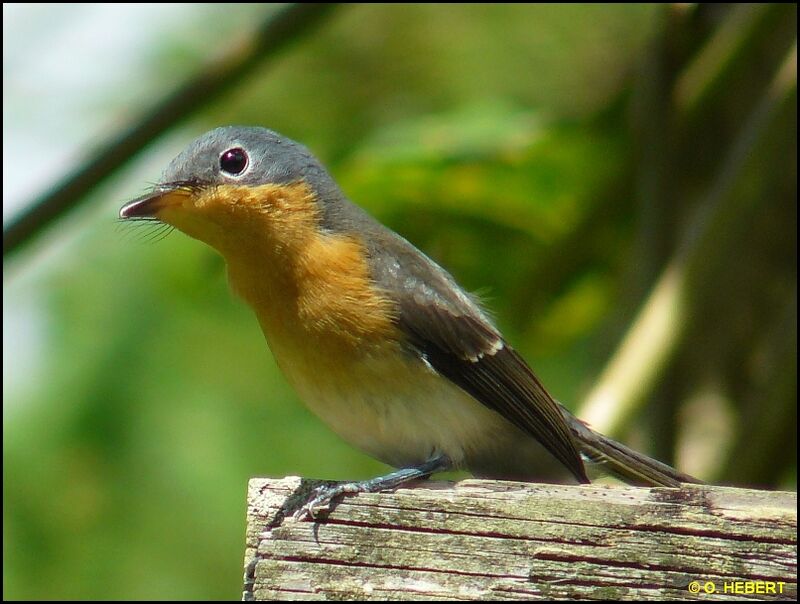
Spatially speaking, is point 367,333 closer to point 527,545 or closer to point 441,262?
point 527,545

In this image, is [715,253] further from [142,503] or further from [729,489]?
[142,503]

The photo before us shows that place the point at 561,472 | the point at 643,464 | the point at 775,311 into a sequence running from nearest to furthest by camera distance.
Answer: the point at 643,464 → the point at 561,472 → the point at 775,311

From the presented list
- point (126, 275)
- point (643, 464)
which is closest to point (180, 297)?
point (126, 275)

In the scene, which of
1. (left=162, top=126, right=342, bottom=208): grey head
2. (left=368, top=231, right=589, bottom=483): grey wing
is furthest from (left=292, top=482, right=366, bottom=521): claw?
(left=162, top=126, right=342, bottom=208): grey head

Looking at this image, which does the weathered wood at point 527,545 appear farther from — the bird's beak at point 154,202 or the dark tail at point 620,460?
the bird's beak at point 154,202

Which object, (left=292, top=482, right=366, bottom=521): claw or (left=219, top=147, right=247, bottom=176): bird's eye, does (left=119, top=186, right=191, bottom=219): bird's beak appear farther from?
(left=292, top=482, right=366, bottom=521): claw

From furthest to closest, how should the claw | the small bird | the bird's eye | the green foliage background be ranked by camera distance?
the green foliage background < the bird's eye < the small bird < the claw

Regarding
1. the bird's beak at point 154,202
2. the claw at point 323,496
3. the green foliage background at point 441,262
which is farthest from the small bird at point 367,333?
the claw at point 323,496

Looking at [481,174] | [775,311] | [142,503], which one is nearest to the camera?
[481,174]
